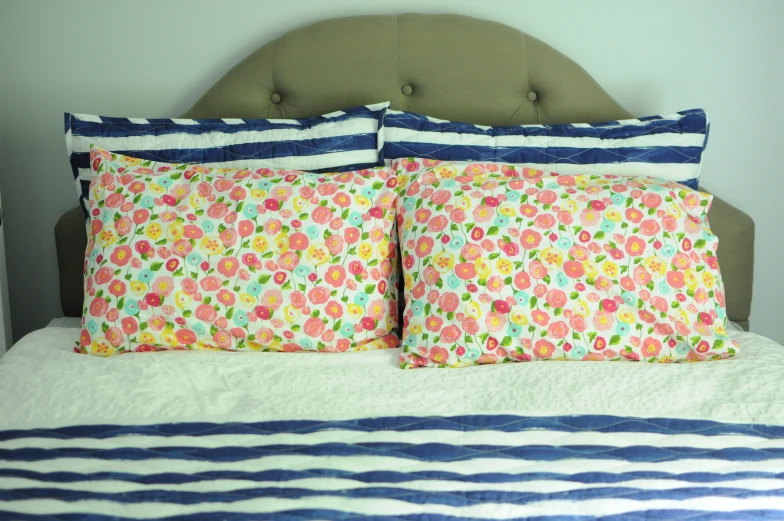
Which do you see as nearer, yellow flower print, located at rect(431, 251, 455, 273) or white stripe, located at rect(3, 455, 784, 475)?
white stripe, located at rect(3, 455, 784, 475)

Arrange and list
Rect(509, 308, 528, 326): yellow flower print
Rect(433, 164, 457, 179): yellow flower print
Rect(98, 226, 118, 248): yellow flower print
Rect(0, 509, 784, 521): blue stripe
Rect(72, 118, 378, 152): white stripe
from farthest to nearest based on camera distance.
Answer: Rect(72, 118, 378, 152): white stripe, Rect(433, 164, 457, 179): yellow flower print, Rect(98, 226, 118, 248): yellow flower print, Rect(509, 308, 528, 326): yellow flower print, Rect(0, 509, 784, 521): blue stripe

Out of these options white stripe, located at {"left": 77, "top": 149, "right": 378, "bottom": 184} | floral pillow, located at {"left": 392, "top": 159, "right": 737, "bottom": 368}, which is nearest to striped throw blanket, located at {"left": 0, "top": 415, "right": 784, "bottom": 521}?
floral pillow, located at {"left": 392, "top": 159, "right": 737, "bottom": 368}

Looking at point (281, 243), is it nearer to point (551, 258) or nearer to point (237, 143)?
point (237, 143)

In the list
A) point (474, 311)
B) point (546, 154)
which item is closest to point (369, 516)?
point (474, 311)

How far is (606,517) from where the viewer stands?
3.37ft

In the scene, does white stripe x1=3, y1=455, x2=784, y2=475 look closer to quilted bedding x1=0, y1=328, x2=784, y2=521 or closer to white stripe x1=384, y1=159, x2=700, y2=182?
quilted bedding x1=0, y1=328, x2=784, y2=521

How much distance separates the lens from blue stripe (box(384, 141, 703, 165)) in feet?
5.70

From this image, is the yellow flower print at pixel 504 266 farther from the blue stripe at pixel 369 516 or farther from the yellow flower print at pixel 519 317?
the blue stripe at pixel 369 516

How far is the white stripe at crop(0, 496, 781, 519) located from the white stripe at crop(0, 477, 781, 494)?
0.07 feet

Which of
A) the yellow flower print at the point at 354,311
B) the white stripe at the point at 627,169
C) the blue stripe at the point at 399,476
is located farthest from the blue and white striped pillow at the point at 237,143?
the blue stripe at the point at 399,476

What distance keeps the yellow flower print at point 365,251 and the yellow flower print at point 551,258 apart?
0.35 m

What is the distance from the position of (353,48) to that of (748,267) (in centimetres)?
114

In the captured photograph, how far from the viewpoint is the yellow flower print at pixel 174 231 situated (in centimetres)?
152

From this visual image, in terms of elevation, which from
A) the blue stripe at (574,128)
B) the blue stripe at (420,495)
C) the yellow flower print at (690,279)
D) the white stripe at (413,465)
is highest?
the blue stripe at (574,128)
